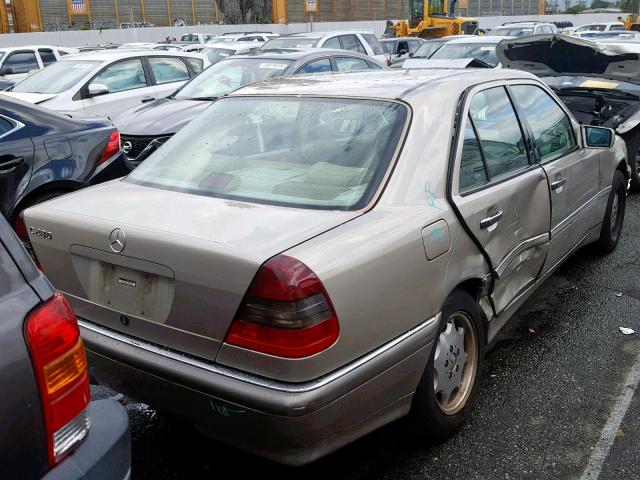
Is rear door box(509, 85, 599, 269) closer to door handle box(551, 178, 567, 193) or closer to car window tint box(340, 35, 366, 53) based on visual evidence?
door handle box(551, 178, 567, 193)

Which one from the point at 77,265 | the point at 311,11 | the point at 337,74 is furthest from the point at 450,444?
the point at 311,11

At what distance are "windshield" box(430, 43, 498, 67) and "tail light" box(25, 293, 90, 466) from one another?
37.5ft

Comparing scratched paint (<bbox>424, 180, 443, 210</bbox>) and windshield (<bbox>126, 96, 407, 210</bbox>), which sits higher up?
windshield (<bbox>126, 96, 407, 210</bbox>)

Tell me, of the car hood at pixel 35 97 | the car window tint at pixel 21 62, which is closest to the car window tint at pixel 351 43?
the car hood at pixel 35 97

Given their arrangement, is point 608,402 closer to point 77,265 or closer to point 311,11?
point 77,265

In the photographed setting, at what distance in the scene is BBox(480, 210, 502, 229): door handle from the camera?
3270mm

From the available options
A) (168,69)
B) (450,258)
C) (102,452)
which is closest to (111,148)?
(450,258)

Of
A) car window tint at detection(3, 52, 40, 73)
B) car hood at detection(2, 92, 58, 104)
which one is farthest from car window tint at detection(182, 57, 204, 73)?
car window tint at detection(3, 52, 40, 73)

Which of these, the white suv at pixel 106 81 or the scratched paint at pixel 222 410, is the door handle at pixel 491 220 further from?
the white suv at pixel 106 81

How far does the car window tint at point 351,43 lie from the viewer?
1457 centimetres

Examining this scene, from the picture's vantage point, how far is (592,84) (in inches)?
303

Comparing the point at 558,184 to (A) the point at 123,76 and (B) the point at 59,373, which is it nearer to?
(B) the point at 59,373

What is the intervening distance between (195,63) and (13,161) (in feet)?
22.5

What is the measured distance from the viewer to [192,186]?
3.26 meters
